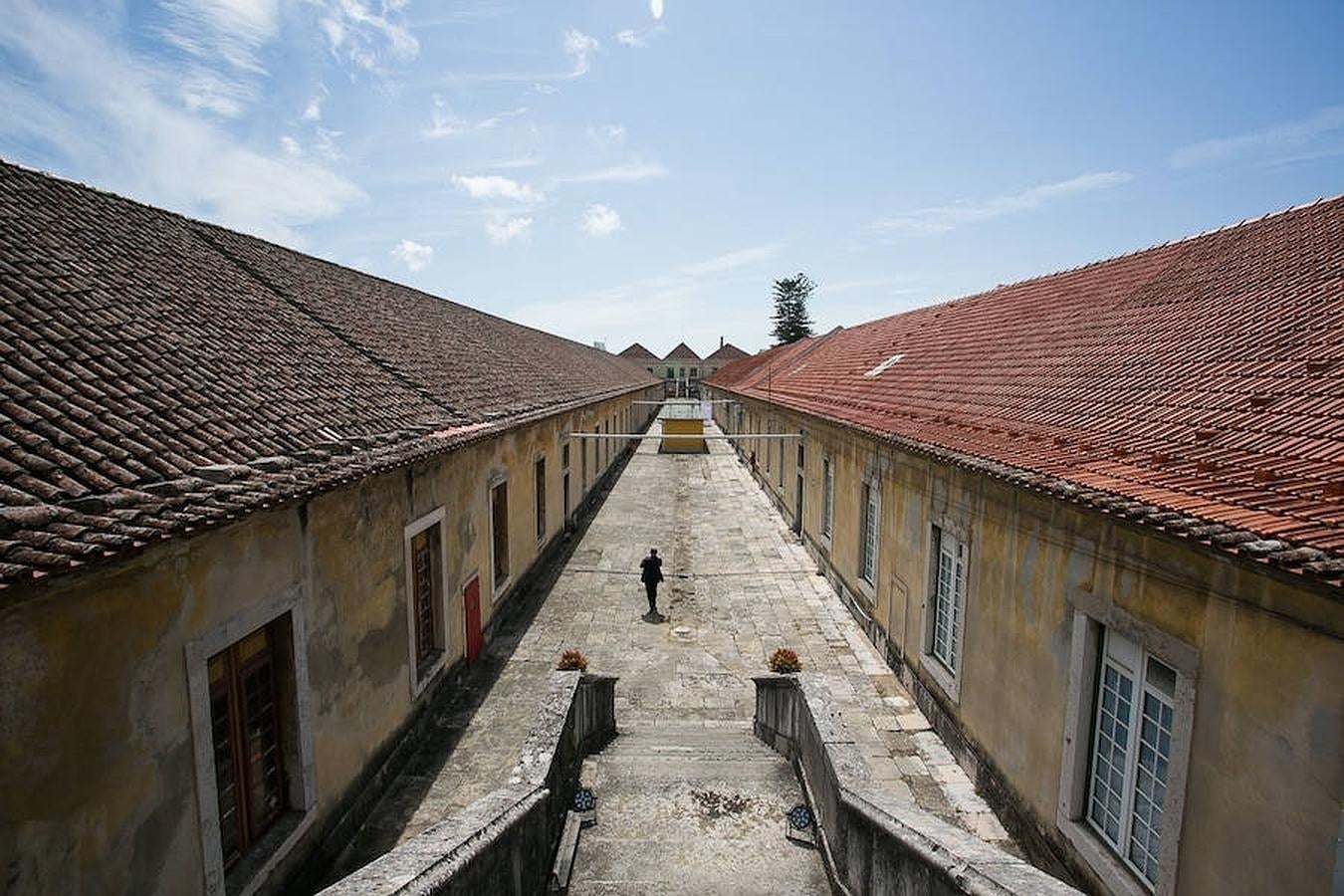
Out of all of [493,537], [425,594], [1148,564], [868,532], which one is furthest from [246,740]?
[868,532]

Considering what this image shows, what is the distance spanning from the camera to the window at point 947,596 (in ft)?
26.9

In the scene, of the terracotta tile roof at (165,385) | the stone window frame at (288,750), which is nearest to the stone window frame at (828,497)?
the terracotta tile roof at (165,385)

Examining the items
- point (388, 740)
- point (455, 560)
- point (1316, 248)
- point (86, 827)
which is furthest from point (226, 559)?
point (1316, 248)

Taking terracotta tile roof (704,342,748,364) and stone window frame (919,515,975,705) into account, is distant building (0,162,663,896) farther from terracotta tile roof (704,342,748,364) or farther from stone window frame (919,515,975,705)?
terracotta tile roof (704,342,748,364)

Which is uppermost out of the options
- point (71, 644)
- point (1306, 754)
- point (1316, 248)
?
point (1316, 248)

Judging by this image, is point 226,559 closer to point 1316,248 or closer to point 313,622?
point 313,622

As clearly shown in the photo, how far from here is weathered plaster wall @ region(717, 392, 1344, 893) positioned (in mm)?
3691

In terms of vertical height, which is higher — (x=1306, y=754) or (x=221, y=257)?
(x=221, y=257)

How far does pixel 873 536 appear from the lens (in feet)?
38.7

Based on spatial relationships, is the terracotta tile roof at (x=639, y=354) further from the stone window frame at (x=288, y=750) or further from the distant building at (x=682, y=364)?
the stone window frame at (x=288, y=750)

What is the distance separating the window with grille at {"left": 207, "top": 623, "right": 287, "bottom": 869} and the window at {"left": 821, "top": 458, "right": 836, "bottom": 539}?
35.8 ft

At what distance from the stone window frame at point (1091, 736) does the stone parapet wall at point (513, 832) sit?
4.37 metres

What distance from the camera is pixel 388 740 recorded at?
7395 millimetres

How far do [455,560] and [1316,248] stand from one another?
10689 millimetres
